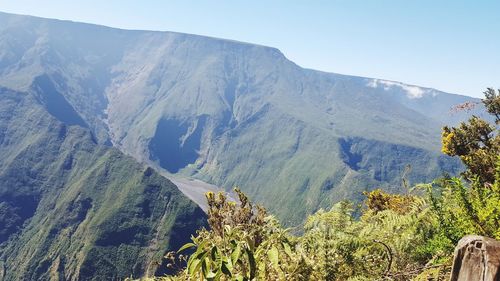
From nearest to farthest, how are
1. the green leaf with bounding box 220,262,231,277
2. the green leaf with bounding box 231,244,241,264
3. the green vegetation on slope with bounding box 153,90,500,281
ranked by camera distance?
1. the green leaf with bounding box 220,262,231,277
2. the green leaf with bounding box 231,244,241,264
3. the green vegetation on slope with bounding box 153,90,500,281

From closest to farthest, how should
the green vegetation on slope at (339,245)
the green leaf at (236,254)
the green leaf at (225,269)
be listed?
the green leaf at (225,269) < the green leaf at (236,254) < the green vegetation on slope at (339,245)

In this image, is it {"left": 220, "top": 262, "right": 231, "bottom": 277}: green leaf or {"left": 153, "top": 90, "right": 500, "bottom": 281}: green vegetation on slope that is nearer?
{"left": 220, "top": 262, "right": 231, "bottom": 277}: green leaf

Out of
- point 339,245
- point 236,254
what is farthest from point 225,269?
point 339,245

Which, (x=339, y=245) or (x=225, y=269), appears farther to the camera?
(x=339, y=245)

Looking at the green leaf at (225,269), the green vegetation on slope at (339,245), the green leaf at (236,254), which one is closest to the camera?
the green leaf at (225,269)

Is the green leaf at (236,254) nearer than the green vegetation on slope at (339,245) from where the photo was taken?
Yes

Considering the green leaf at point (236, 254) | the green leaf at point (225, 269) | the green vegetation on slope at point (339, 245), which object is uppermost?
the green leaf at point (236, 254)

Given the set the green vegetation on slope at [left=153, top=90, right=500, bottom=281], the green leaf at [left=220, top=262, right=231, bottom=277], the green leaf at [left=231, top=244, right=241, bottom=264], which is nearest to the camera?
the green leaf at [left=220, top=262, right=231, bottom=277]

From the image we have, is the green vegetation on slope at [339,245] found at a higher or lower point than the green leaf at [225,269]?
lower

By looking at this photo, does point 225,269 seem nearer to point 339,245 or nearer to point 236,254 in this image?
point 236,254

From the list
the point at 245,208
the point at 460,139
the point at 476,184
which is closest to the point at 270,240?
the point at 476,184

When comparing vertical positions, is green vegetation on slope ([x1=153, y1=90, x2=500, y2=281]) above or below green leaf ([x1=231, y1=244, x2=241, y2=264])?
below

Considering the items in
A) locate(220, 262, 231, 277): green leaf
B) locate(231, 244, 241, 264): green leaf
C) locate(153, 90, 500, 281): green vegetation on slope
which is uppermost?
locate(231, 244, 241, 264): green leaf
